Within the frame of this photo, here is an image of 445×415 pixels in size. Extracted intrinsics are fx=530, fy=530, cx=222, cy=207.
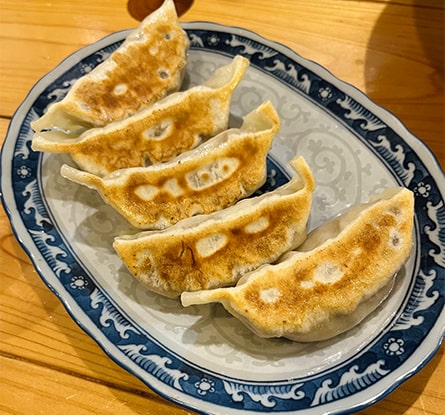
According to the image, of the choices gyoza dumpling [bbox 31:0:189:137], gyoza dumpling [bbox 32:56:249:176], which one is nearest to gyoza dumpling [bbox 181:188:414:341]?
gyoza dumpling [bbox 32:56:249:176]

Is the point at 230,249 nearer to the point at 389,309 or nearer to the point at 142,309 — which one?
the point at 142,309

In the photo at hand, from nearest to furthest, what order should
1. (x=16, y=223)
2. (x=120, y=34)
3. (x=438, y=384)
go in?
(x=438, y=384) → (x=16, y=223) → (x=120, y=34)

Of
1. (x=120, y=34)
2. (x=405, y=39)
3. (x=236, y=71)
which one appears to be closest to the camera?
(x=236, y=71)

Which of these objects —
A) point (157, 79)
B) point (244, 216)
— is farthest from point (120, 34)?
point (244, 216)

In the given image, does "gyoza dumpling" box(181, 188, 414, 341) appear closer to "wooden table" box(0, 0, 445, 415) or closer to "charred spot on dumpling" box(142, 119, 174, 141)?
"wooden table" box(0, 0, 445, 415)

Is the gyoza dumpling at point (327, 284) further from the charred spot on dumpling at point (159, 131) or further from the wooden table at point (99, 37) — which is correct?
the charred spot on dumpling at point (159, 131)

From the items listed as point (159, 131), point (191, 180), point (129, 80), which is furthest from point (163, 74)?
point (191, 180)

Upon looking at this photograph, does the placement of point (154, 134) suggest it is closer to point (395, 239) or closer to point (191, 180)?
point (191, 180)
